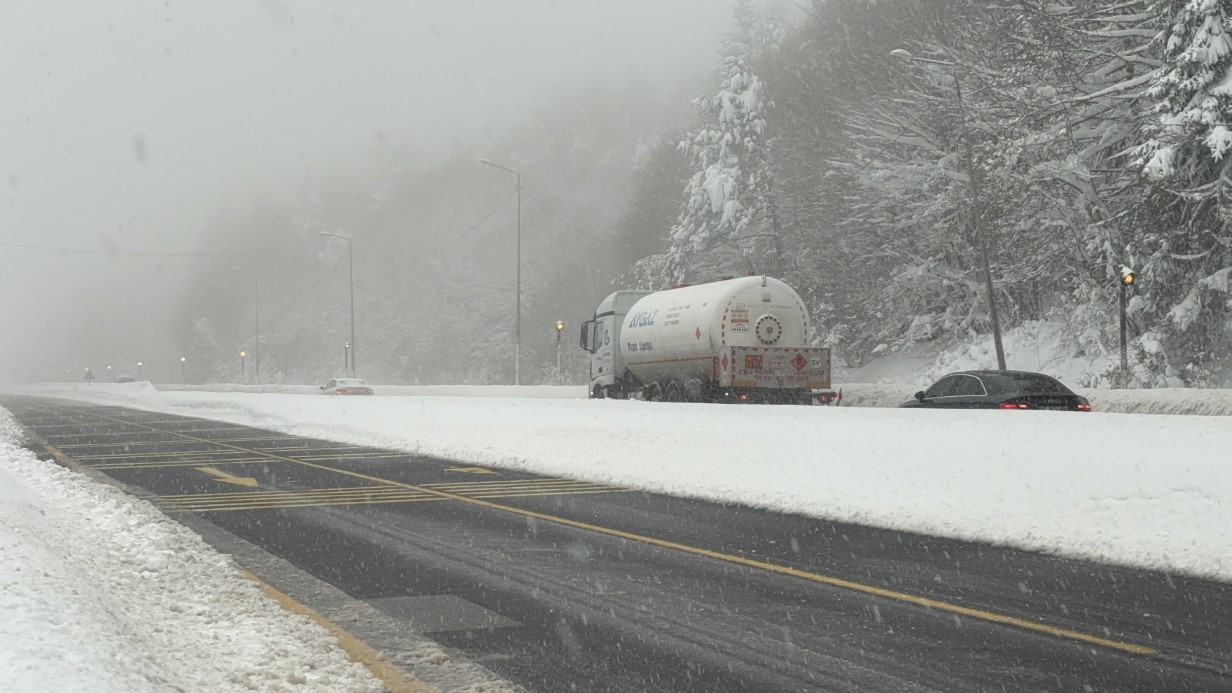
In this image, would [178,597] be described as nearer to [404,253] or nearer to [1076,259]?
[1076,259]

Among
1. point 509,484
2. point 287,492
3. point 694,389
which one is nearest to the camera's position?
point 287,492

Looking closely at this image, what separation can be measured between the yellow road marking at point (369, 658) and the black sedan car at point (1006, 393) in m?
12.6

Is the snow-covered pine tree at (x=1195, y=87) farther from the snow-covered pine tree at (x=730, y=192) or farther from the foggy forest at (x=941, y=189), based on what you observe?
the snow-covered pine tree at (x=730, y=192)

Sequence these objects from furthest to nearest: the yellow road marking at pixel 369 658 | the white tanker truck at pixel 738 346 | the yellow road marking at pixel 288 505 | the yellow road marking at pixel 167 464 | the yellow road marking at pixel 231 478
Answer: the white tanker truck at pixel 738 346 < the yellow road marking at pixel 167 464 < the yellow road marking at pixel 231 478 < the yellow road marking at pixel 288 505 < the yellow road marking at pixel 369 658

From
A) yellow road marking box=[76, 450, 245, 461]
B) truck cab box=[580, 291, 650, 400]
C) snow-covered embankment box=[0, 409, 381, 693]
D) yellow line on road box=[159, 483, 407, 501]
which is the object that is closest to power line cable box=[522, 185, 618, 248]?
truck cab box=[580, 291, 650, 400]

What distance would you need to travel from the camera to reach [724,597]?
7402 mm

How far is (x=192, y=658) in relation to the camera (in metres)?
5.53

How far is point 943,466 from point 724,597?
496cm

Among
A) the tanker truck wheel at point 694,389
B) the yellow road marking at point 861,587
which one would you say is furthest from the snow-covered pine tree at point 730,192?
the yellow road marking at point 861,587

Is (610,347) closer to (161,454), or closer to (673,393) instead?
(673,393)

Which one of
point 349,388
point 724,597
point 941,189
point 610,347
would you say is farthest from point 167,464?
point 349,388

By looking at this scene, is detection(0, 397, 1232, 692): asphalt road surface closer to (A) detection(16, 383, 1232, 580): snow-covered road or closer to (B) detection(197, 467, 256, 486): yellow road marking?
(A) detection(16, 383, 1232, 580): snow-covered road

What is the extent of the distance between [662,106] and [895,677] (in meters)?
130

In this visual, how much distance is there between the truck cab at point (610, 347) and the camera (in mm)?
30969
